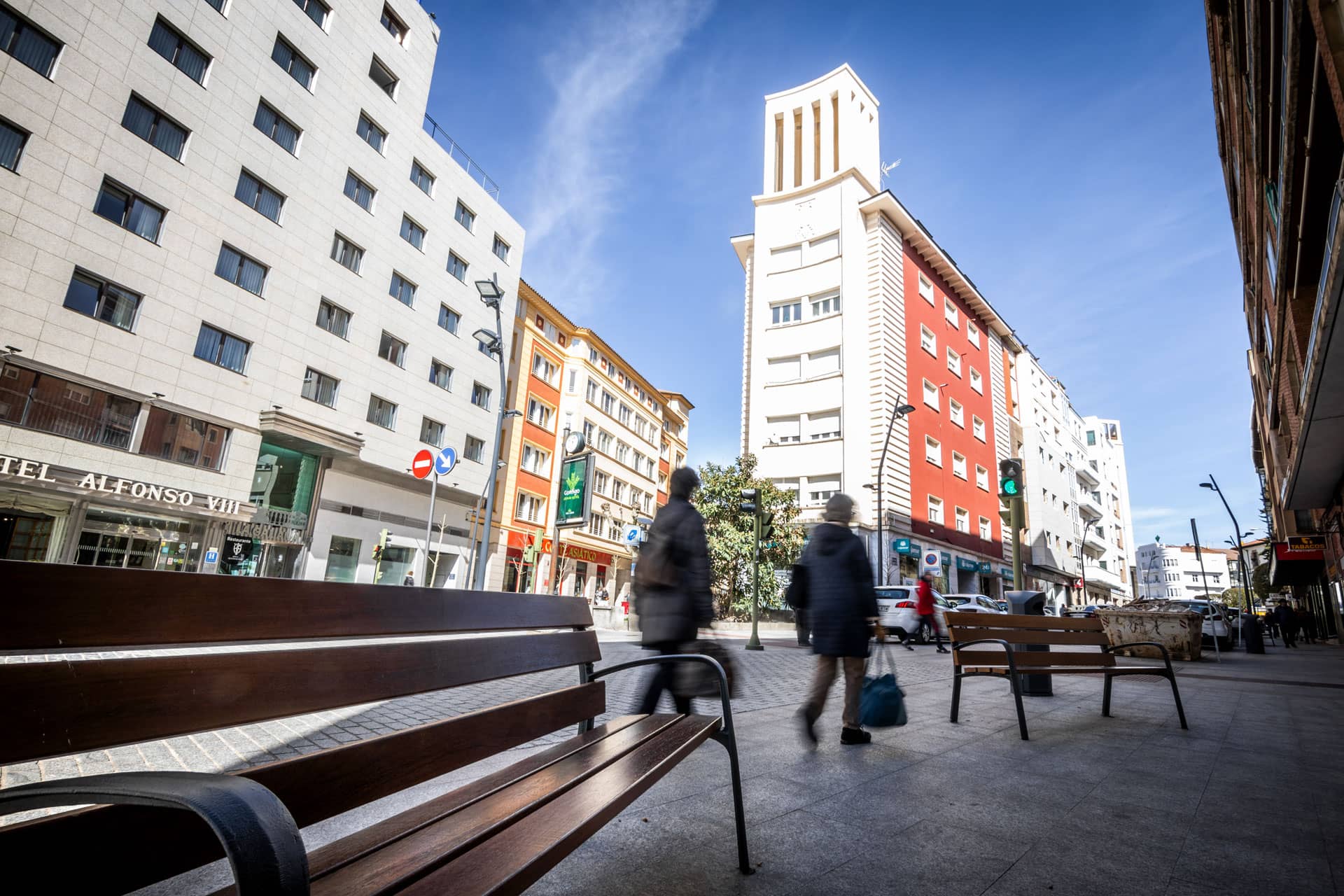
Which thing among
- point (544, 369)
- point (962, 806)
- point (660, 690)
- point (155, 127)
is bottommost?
point (962, 806)

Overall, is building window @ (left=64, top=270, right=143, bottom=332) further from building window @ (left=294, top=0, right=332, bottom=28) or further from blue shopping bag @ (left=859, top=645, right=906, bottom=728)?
blue shopping bag @ (left=859, top=645, right=906, bottom=728)

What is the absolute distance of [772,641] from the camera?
20.3m

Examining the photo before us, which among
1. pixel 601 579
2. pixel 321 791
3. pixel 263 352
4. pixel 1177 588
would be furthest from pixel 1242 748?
pixel 1177 588

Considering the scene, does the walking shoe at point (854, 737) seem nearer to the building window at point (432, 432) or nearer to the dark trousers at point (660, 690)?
the dark trousers at point (660, 690)

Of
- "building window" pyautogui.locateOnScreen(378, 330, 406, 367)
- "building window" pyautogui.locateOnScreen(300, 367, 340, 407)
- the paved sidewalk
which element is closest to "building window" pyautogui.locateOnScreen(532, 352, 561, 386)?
"building window" pyautogui.locateOnScreen(378, 330, 406, 367)

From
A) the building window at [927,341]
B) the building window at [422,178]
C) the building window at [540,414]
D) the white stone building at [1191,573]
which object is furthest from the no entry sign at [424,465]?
the white stone building at [1191,573]

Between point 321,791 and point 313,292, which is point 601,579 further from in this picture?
point 321,791

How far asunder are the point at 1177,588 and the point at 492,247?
136 m

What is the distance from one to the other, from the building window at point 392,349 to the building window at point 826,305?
1831 centimetres

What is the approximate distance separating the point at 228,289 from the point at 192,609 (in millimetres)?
24049

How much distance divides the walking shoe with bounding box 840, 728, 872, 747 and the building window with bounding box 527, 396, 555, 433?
34.9m

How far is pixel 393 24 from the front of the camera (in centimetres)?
2862

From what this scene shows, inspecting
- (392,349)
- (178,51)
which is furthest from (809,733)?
(392,349)

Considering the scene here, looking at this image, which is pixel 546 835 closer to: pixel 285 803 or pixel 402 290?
pixel 285 803
